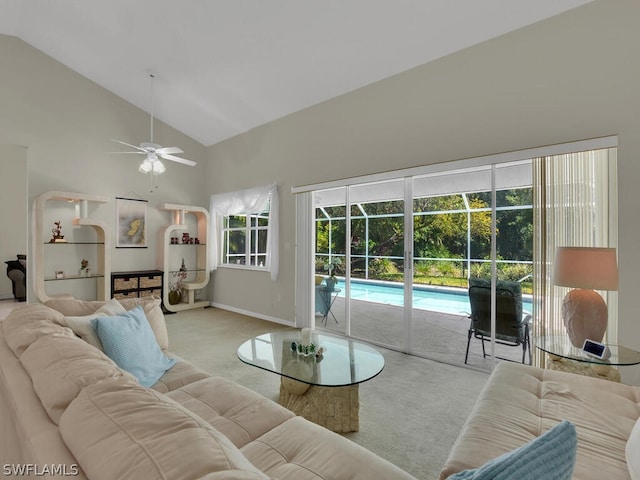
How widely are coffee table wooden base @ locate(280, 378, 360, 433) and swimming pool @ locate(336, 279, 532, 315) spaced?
1.87 metres

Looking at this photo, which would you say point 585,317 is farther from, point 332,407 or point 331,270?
point 331,270

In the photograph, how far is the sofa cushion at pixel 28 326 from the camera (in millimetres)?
1484

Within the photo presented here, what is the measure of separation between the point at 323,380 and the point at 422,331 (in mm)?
2142

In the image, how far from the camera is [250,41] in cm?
373

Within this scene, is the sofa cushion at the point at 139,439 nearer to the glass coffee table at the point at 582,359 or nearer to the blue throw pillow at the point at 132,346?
the blue throw pillow at the point at 132,346

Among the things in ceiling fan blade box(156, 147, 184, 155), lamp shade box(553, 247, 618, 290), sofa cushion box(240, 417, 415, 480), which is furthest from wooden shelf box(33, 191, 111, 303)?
lamp shade box(553, 247, 618, 290)

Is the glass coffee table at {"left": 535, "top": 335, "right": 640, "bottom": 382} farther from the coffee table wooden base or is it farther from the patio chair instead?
Result: the coffee table wooden base

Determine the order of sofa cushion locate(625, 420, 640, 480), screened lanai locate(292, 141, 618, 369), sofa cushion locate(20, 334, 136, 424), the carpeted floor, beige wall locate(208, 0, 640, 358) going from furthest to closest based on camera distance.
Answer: screened lanai locate(292, 141, 618, 369), beige wall locate(208, 0, 640, 358), the carpeted floor, sofa cushion locate(625, 420, 640, 480), sofa cushion locate(20, 334, 136, 424)

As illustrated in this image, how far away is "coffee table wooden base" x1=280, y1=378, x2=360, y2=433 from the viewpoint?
2.25 m

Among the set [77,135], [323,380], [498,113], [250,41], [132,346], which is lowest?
[323,380]

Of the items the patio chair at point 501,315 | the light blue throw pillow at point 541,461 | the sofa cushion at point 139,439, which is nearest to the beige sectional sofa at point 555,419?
the light blue throw pillow at point 541,461

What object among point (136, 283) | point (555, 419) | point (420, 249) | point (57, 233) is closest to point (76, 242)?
point (57, 233)

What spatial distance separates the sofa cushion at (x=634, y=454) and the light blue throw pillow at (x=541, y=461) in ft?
2.25

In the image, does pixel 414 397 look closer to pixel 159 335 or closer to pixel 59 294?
pixel 159 335
